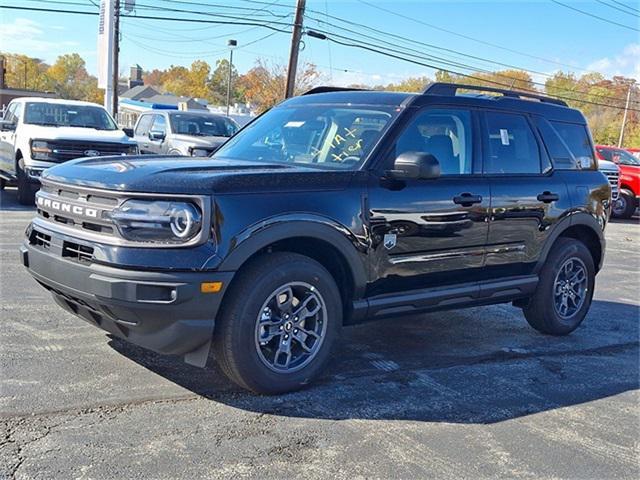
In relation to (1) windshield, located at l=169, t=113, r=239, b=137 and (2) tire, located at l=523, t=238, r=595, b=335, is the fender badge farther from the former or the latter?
(1) windshield, located at l=169, t=113, r=239, b=137

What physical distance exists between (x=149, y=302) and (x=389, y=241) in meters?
1.70

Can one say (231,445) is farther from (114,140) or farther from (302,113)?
(114,140)

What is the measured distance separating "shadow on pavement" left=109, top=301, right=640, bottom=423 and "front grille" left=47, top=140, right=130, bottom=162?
791cm

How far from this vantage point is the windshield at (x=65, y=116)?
12766 millimetres

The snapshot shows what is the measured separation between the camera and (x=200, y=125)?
15.0 meters

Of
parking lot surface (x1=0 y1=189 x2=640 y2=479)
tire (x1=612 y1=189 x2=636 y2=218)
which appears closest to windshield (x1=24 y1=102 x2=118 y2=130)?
parking lot surface (x1=0 y1=189 x2=640 y2=479)

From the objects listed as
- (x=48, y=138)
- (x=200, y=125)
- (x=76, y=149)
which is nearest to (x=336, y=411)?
Answer: (x=76, y=149)

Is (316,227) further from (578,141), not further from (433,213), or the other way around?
(578,141)

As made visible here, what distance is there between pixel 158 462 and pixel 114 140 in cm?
997

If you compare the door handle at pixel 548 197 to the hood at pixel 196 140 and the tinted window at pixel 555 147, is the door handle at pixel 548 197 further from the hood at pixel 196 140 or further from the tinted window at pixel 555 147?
the hood at pixel 196 140

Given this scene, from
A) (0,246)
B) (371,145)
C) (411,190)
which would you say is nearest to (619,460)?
(411,190)

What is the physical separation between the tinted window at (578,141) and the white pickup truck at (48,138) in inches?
336

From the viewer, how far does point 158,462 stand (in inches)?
127

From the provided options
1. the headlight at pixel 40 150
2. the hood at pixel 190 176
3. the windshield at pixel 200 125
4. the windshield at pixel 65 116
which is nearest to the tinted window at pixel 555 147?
the hood at pixel 190 176
